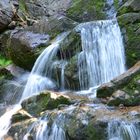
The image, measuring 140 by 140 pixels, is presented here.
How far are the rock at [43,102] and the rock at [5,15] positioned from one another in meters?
6.68

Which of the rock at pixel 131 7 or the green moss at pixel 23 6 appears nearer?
the rock at pixel 131 7

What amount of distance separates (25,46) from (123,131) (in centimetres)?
641

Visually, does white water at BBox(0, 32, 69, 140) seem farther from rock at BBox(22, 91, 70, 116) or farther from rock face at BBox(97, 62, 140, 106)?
rock face at BBox(97, 62, 140, 106)

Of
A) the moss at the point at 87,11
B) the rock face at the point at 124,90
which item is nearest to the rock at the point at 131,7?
the moss at the point at 87,11

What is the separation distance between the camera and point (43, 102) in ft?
27.6

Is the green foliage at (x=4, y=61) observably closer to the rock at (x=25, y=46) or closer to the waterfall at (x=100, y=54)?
the rock at (x=25, y=46)

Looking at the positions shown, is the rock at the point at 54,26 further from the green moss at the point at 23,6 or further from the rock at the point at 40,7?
the green moss at the point at 23,6

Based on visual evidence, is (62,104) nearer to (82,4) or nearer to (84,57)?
(84,57)

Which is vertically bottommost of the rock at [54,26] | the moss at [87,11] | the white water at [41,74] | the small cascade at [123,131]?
the small cascade at [123,131]

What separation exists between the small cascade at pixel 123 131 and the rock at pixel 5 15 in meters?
9.16

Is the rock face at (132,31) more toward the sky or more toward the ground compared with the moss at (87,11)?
more toward the ground

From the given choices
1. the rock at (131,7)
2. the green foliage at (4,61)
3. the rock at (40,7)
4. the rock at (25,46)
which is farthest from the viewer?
the rock at (40,7)

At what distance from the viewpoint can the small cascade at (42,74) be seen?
10.6m

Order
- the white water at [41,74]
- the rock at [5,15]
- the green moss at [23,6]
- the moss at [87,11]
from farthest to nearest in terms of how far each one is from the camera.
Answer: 1. the green moss at [23,6]
2. the rock at [5,15]
3. the moss at [87,11]
4. the white water at [41,74]
